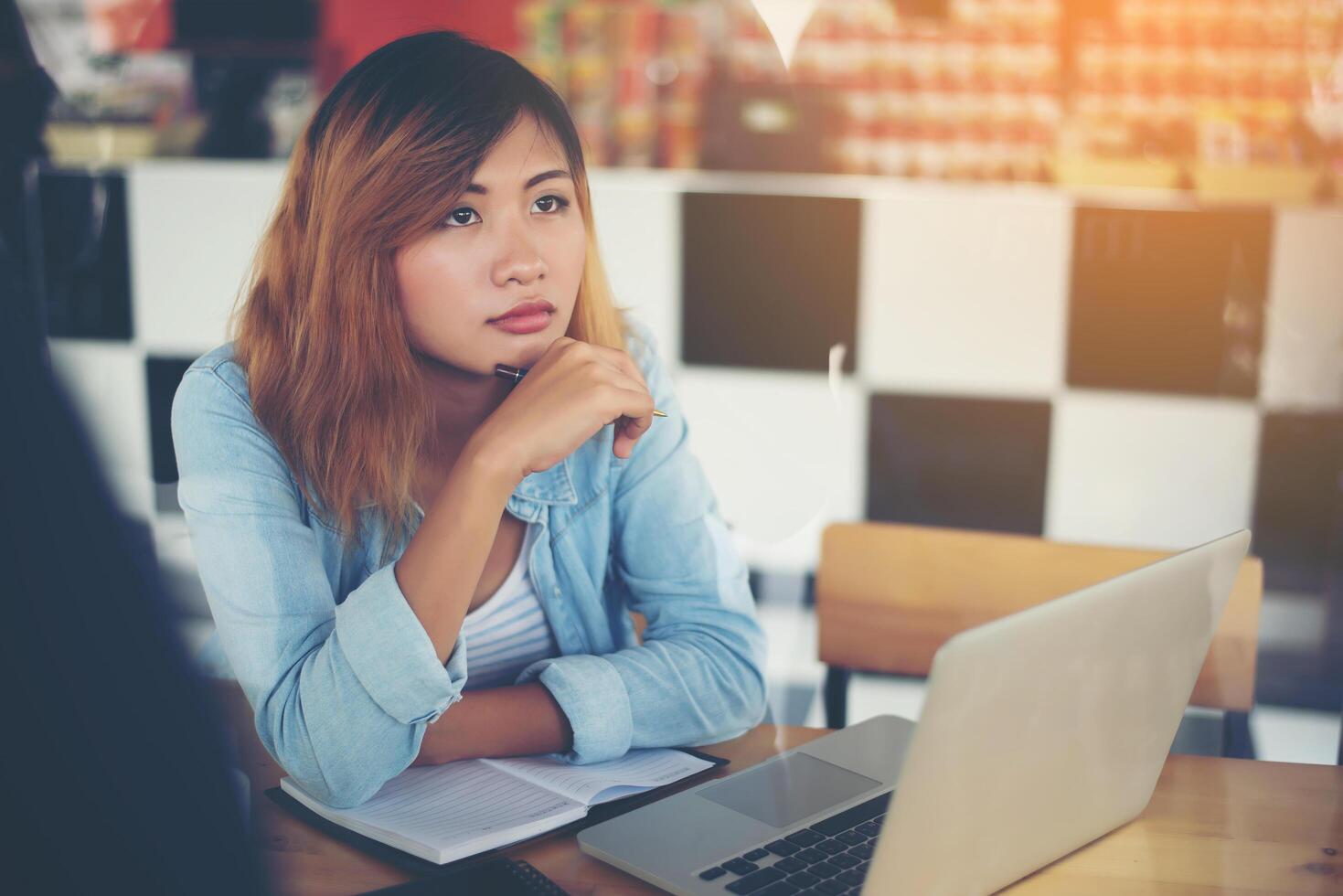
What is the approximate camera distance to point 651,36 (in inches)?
135

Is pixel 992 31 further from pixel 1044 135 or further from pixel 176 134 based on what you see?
pixel 176 134

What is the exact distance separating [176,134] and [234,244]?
1.83 feet

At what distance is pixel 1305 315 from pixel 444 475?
1932 mm

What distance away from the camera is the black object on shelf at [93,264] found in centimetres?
280

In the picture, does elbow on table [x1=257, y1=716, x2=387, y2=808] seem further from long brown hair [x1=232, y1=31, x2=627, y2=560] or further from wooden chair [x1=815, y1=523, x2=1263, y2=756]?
wooden chair [x1=815, y1=523, x2=1263, y2=756]

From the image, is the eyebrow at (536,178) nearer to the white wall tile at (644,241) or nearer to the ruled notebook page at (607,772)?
the ruled notebook page at (607,772)

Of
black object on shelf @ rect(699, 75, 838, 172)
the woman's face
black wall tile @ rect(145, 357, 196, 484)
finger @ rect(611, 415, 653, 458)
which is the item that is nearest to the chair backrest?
finger @ rect(611, 415, 653, 458)

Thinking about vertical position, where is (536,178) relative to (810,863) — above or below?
above

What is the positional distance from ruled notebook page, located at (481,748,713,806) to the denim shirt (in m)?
0.01

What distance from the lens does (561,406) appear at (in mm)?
977

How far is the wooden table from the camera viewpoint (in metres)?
0.74

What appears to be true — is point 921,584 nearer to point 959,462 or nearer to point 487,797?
point 487,797

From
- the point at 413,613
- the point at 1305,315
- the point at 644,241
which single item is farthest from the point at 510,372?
the point at 1305,315

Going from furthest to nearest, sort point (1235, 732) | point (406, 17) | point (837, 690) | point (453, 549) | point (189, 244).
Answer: point (406, 17), point (189, 244), point (837, 690), point (1235, 732), point (453, 549)
